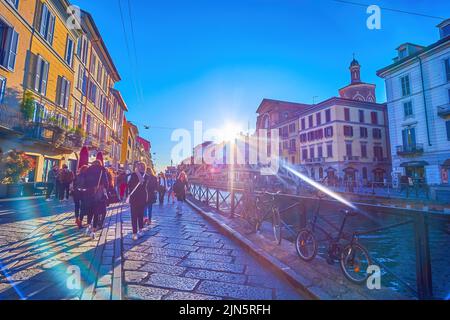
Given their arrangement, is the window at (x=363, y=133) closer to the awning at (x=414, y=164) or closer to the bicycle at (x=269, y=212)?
the awning at (x=414, y=164)

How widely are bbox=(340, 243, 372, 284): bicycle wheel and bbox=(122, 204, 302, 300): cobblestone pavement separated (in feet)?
2.52

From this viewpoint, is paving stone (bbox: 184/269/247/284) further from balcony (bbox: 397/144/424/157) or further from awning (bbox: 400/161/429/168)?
balcony (bbox: 397/144/424/157)

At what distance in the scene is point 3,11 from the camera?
33.3 ft

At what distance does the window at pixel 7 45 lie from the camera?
34.4ft

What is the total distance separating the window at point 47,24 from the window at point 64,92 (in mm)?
2445

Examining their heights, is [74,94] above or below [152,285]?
above

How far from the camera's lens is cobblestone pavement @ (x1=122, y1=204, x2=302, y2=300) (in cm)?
262

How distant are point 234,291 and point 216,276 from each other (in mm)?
463

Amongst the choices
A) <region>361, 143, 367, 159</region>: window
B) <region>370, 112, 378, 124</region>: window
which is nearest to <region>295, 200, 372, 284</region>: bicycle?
<region>361, 143, 367, 159</region>: window

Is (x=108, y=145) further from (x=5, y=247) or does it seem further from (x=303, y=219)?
(x=303, y=219)
